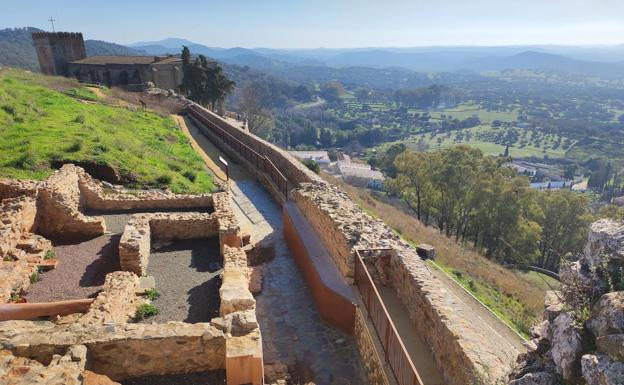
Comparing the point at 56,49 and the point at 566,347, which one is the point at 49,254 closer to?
the point at 566,347

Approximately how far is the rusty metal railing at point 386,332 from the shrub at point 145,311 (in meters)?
4.57

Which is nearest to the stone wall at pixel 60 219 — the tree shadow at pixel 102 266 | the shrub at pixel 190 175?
the tree shadow at pixel 102 266

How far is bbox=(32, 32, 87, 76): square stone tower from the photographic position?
53.8 meters

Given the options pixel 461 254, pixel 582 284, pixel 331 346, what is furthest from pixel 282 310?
pixel 461 254

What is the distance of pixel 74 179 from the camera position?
13.3 meters

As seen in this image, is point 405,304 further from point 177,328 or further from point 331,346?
point 177,328

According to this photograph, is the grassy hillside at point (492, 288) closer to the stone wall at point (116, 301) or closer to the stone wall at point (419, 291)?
the stone wall at point (419, 291)

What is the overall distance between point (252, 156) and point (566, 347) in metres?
18.9

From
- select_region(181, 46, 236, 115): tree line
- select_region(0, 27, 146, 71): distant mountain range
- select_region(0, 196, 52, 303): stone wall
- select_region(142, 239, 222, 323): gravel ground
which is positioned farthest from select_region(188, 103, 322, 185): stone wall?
select_region(0, 27, 146, 71): distant mountain range

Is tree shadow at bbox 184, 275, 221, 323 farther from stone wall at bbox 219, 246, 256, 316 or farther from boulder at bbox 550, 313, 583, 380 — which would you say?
boulder at bbox 550, 313, 583, 380

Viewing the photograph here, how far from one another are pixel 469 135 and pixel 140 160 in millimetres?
165650

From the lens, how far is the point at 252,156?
70.7 ft

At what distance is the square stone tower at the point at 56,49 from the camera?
53844 mm

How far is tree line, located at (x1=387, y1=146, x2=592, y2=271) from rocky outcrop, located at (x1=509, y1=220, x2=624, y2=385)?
29.3 m
